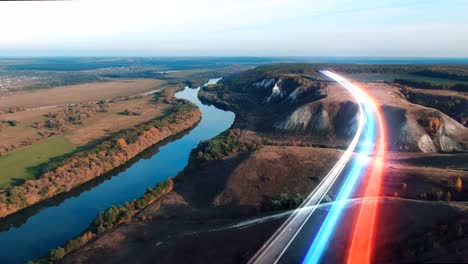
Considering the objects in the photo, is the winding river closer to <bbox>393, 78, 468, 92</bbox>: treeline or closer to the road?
the road

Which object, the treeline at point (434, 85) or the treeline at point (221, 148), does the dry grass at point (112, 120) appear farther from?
the treeline at point (434, 85)

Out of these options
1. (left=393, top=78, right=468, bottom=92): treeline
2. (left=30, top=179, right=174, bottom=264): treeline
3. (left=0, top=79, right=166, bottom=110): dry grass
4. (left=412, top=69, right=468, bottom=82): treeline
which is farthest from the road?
(left=0, top=79, right=166, bottom=110): dry grass

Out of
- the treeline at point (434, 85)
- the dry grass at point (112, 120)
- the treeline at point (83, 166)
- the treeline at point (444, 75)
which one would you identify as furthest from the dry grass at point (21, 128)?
the treeline at point (444, 75)

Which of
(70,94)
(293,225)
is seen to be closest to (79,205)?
(293,225)

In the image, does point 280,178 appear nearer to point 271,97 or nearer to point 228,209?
point 228,209

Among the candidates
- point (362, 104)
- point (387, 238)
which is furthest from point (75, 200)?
point (362, 104)

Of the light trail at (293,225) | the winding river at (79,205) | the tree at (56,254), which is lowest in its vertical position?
the winding river at (79,205)
